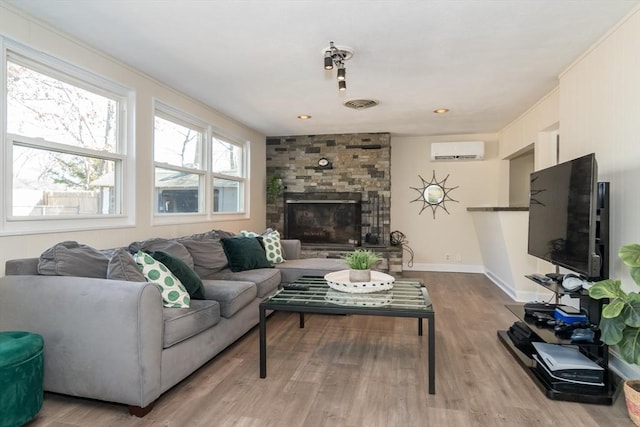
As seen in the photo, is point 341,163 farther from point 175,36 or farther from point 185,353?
point 185,353

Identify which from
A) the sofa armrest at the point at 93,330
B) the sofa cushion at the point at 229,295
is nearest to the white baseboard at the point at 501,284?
the sofa cushion at the point at 229,295

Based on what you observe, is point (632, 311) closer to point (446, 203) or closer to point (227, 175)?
point (227, 175)

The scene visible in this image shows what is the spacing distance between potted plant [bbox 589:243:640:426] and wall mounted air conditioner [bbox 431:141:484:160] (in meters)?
4.43

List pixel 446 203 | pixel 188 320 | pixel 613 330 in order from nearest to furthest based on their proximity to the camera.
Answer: pixel 613 330
pixel 188 320
pixel 446 203

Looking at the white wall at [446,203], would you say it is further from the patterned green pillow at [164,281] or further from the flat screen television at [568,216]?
the patterned green pillow at [164,281]

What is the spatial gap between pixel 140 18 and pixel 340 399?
2736mm

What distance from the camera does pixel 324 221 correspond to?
20.9ft

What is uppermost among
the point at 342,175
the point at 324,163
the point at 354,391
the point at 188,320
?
the point at 324,163

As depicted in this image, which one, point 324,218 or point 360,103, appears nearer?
point 360,103

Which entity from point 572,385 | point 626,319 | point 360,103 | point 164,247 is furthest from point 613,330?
point 360,103

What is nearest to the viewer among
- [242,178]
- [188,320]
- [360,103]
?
[188,320]

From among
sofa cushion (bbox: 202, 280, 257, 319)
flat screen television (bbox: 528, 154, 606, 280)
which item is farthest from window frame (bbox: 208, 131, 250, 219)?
flat screen television (bbox: 528, 154, 606, 280)

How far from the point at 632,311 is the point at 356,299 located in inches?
59.4

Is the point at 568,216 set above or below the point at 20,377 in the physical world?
above
